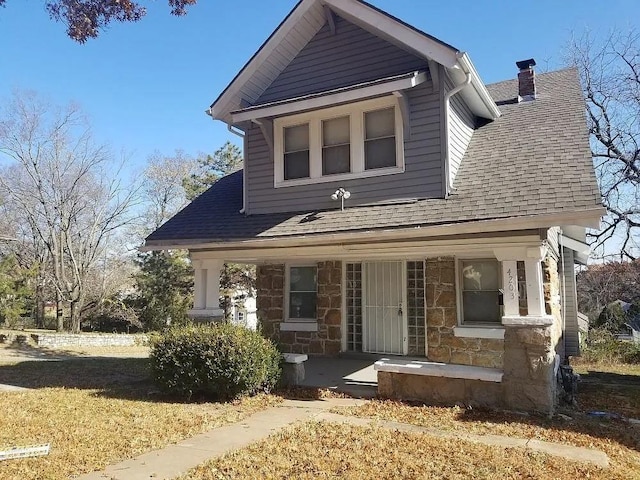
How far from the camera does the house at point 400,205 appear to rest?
677 cm

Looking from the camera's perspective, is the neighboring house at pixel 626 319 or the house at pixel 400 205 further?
the neighboring house at pixel 626 319

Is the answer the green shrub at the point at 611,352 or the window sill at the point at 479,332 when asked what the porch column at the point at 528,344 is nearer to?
the window sill at the point at 479,332

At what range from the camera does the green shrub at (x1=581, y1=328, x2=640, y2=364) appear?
534 inches

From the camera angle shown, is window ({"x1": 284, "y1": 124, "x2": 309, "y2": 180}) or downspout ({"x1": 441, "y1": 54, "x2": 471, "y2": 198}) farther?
window ({"x1": 284, "y1": 124, "x2": 309, "y2": 180})

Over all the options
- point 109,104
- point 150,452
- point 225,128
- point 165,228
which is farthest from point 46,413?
point 109,104

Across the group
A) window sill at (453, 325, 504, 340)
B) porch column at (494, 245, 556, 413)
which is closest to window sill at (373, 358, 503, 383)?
porch column at (494, 245, 556, 413)

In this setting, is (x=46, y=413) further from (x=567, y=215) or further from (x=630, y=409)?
(x=630, y=409)

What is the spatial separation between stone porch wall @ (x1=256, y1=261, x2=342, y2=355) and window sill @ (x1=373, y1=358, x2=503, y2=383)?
3.30 metres

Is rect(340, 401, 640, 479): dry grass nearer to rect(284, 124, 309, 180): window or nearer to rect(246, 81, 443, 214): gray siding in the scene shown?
rect(246, 81, 443, 214): gray siding

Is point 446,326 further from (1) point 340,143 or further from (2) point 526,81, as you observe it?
(2) point 526,81

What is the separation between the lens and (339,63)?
368 inches

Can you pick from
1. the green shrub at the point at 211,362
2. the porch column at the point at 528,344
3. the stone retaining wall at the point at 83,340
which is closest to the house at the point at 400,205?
the porch column at the point at 528,344

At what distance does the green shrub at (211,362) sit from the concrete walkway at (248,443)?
2.26ft

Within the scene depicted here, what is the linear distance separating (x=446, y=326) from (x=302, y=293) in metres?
3.50
